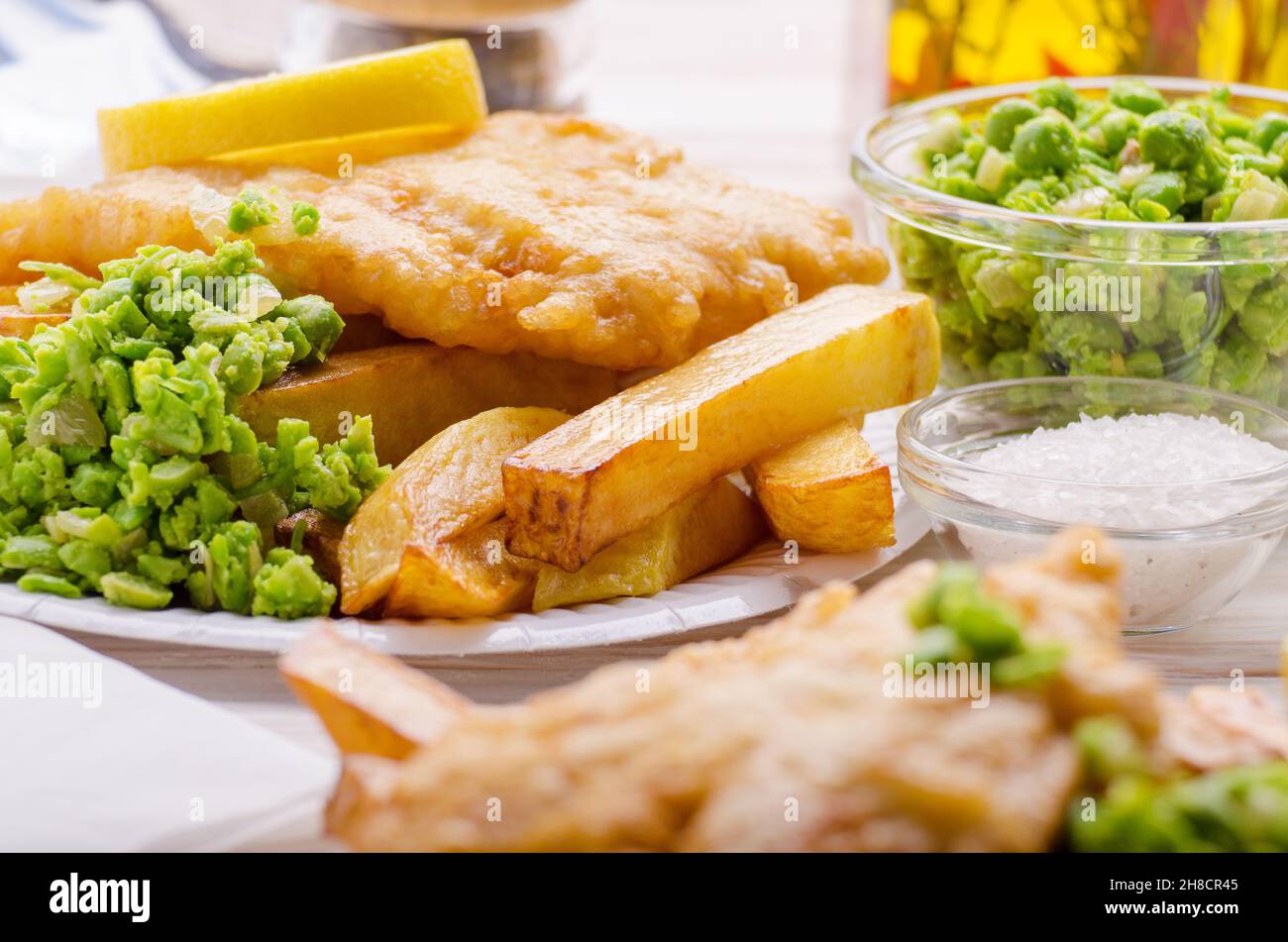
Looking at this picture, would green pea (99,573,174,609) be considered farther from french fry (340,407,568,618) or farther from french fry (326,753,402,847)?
french fry (326,753,402,847)

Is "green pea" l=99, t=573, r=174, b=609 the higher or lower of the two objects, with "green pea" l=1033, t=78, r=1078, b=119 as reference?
lower

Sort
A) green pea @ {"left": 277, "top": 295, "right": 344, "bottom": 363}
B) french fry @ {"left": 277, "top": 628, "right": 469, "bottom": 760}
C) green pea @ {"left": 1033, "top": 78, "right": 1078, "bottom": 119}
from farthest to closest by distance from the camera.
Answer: green pea @ {"left": 1033, "top": 78, "right": 1078, "bottom": 119}
green pea @ {"left": 277, "top": 295, "right": 344, "bottom": 363}
french fry @ {"left": 277, "top": 628, "right": 469, "bottom": 760}

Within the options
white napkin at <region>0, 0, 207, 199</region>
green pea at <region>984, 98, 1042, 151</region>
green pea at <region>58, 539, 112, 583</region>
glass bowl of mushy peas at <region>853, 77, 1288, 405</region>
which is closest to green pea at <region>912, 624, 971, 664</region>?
green pea at <region>58, 539, 112, 583</region>

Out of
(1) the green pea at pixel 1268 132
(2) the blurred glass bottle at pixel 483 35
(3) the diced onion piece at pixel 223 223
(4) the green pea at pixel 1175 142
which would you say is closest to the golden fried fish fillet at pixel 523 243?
(3) the diced onion piece at pixel 223 223

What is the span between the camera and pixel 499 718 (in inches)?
60.3

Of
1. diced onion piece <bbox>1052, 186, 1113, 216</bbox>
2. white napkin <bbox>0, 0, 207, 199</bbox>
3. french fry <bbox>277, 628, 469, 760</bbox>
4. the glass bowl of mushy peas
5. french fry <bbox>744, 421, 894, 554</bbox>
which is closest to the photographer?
french fry <bbox>277, 628, 469, 760</bbox>

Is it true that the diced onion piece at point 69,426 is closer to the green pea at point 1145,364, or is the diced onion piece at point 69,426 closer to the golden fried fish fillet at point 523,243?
the golden fried fish fillet at point 523,243

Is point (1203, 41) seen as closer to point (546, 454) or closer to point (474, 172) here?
point (474, 172)

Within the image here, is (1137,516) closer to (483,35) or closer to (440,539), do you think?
(440,539)

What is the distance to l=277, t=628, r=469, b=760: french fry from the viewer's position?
1698 millimetres

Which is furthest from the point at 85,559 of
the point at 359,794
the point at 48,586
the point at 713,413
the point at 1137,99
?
the point at 1137,99

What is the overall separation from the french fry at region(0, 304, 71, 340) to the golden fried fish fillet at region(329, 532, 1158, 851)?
1.58m
